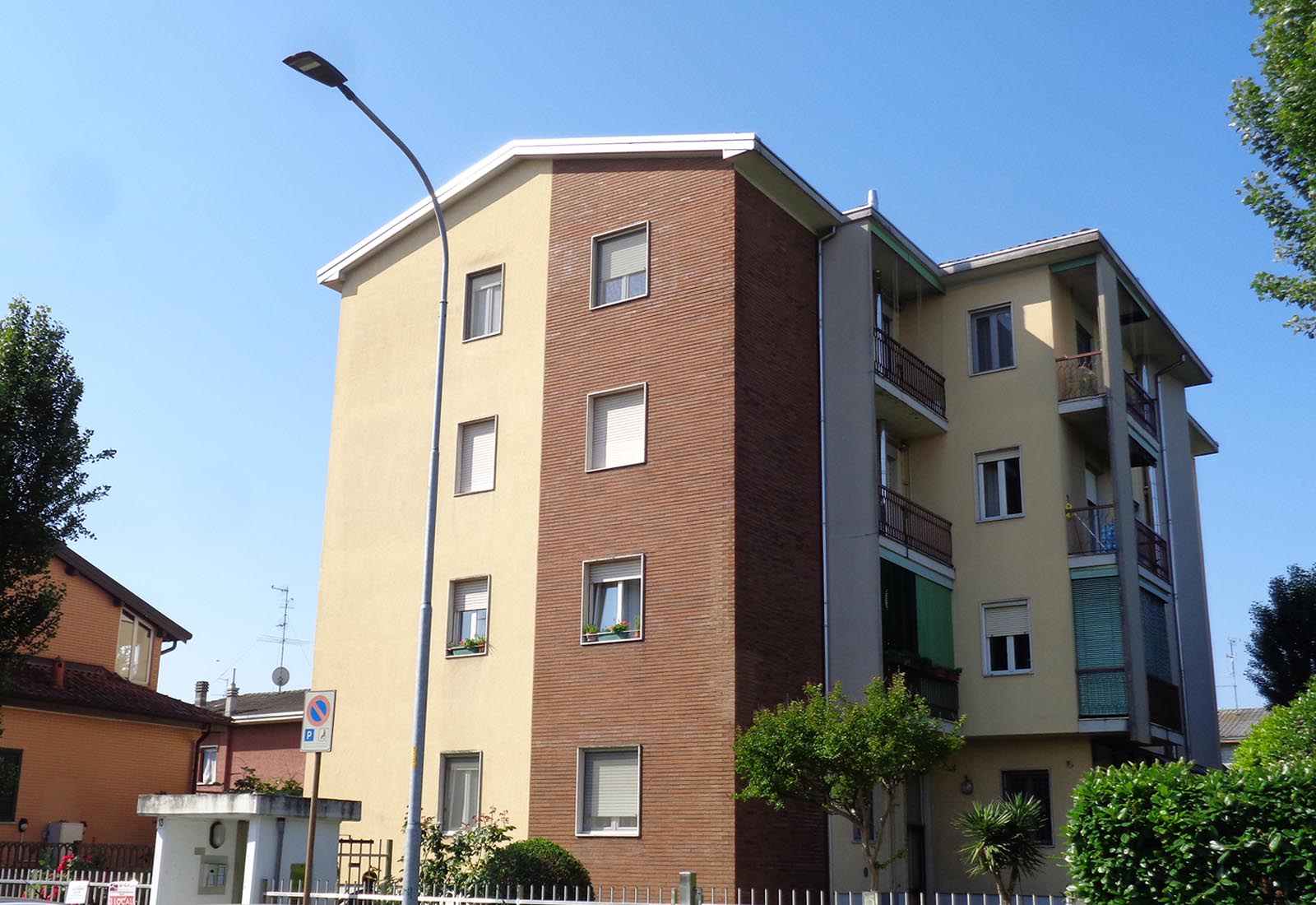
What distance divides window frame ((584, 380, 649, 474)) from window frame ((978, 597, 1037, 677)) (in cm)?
746

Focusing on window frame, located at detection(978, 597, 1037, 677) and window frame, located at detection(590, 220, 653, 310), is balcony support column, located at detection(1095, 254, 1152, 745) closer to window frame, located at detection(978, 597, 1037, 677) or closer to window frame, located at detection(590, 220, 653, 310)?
window frame, located at detection(978, 597, 1037, 677)

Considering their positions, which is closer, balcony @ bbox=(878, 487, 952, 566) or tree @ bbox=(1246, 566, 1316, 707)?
balcony @ bbox=(878, 487, 952, 566)

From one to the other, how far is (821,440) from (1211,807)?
1217cm

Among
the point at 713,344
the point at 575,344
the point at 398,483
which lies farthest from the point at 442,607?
the point at 713,344

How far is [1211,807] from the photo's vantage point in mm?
12062

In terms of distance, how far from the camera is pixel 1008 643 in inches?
971

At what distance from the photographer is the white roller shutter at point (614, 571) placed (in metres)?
21.7

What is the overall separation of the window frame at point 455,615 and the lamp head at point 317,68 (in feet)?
32.5

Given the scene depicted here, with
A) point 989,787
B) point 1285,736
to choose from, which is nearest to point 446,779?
point 989,787

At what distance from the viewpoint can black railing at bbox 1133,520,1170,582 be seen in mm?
25984

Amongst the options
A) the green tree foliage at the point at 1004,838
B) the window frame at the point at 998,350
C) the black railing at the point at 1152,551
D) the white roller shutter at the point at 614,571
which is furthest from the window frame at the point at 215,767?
the green tree foliage at the point at 1004,838

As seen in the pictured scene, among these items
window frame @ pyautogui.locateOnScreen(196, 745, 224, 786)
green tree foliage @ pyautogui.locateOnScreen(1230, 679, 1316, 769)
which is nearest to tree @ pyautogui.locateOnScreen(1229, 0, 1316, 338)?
green tree foliage @ pyautogui.locateOnScreen(1230, 679, 1316, 769)

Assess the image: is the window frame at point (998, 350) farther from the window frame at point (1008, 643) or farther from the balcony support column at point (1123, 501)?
the window frame at point (1008, 643)

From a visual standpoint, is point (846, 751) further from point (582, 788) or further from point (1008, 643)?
point (1008, 643)
